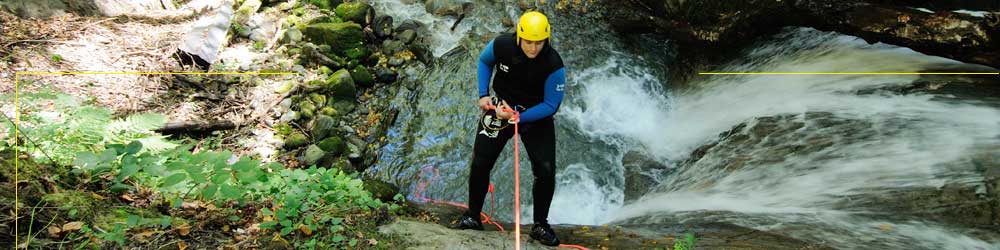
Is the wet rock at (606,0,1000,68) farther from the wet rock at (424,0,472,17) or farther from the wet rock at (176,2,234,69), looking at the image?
the wet rock at (176,2,234,69)

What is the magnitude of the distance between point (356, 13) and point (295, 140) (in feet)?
10.5

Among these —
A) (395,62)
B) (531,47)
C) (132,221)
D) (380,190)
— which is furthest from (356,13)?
(132,221)

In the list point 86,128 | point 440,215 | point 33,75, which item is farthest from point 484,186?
point 33,75

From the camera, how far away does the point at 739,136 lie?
245 inches

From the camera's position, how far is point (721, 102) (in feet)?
23.5

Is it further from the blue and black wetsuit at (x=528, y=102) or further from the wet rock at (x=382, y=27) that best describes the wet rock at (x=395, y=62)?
the blue and black wetsuit at (x=528, y=102)

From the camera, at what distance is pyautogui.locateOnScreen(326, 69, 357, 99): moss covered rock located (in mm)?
7652

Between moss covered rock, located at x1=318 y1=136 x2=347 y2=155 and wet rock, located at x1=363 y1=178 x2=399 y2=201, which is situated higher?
moss covered rock, located at x1=318 y1=136 x2=347 y2=155

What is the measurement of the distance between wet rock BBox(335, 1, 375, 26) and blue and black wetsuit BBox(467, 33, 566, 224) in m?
5.61

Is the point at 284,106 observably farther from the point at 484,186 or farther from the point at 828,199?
the point at 828,199

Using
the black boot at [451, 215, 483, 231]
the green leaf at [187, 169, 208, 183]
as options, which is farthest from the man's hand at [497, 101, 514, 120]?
the green leaf at [187, 169, 208, 183]

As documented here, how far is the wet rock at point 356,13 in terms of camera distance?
9055mm

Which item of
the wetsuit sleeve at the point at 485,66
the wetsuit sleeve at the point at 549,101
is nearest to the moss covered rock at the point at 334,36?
the wetsuit sleeve at the point at 485,66

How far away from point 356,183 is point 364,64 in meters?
4.31
